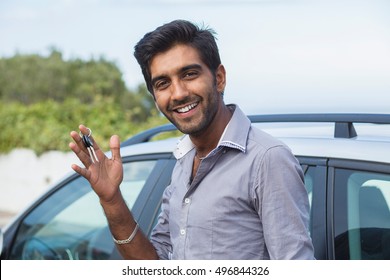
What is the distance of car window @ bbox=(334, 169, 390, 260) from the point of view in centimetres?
209

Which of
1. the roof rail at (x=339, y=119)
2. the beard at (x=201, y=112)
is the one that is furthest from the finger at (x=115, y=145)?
the roof rail at (x=339, y=119)

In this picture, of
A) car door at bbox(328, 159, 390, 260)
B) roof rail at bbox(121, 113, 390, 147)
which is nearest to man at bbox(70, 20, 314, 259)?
car door at bbox(328, 159, 390, 260)

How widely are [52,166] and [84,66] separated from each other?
1034 cm

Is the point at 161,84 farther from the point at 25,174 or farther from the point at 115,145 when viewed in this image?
the point at 25,174

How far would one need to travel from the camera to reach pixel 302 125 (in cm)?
277

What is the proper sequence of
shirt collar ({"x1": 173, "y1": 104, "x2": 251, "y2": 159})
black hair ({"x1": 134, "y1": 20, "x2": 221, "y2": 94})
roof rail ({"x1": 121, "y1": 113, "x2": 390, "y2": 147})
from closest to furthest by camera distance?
shirt collar ({"x1": 173, "y1": 104, "x2": 251, "y2": 159}) < black hair ({"x1": 134, "y1": 20, "x2": 221, "y2": 94}) < roof rail ({"x1": 121, "y1": 113, "x2": 390, "y2": 147})

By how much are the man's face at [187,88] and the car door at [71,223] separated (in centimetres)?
111

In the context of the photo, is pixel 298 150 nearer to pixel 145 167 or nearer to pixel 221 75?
pixel 221 75

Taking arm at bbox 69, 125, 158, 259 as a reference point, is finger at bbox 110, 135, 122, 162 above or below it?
above

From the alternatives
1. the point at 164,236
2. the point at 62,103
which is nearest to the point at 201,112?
the point at 164,236

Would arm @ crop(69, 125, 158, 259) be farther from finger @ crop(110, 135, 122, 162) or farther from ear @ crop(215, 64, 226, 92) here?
ear @ crop(215, 64, 226, 92)

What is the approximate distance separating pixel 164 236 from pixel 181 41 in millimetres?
676

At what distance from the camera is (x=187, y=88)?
74.6 inches

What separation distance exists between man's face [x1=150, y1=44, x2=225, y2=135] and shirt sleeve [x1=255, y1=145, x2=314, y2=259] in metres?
0.27
